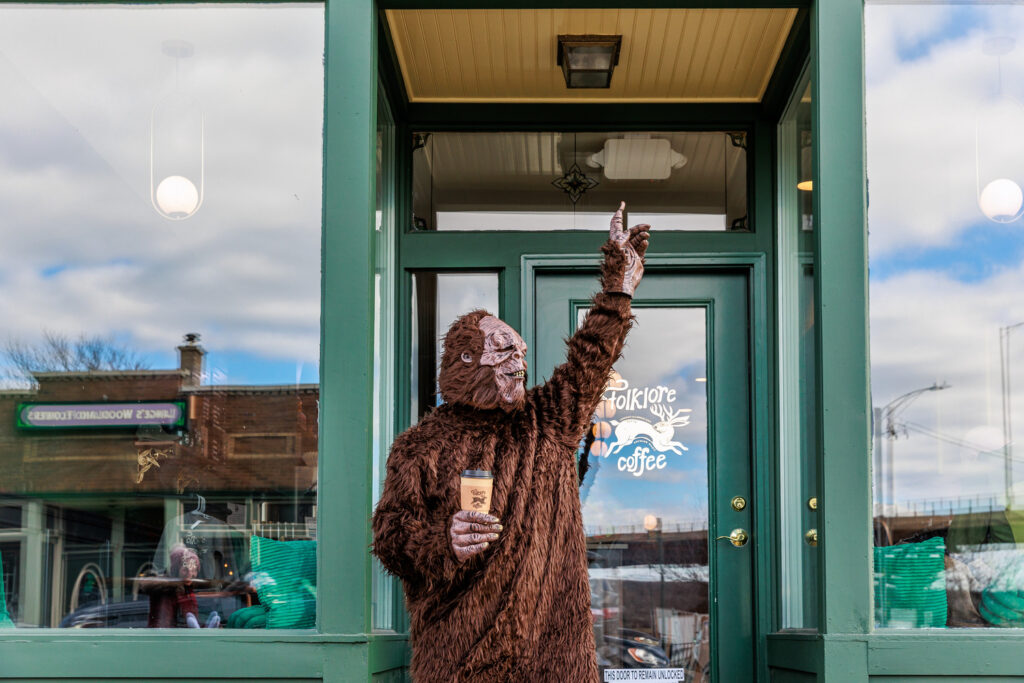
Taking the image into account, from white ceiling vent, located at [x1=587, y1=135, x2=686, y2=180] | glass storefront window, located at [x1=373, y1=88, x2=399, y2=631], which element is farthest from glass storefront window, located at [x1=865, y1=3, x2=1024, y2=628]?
glass storefront window, located at [x1=373, y1=88, x2=399, y2=631]

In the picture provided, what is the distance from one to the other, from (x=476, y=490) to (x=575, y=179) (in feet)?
7.41

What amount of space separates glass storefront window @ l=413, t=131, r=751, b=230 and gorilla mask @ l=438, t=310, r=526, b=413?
1.56 m

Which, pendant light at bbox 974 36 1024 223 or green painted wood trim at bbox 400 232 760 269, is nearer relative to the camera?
pendant light at bbox 974 36 1024 223

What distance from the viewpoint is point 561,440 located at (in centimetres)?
331

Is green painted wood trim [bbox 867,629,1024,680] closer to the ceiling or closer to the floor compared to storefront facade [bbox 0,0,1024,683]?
closer to the floor

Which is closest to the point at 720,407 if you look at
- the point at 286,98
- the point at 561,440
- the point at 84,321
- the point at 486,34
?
the point at 561,440

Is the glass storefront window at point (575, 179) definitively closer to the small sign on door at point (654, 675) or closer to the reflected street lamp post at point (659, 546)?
the reflected street lamp post at point (659, 546)

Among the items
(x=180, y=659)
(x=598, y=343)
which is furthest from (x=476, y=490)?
(x=180, y=659)

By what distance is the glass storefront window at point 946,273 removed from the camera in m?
3.85

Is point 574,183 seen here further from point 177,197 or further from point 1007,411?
point 1007,411

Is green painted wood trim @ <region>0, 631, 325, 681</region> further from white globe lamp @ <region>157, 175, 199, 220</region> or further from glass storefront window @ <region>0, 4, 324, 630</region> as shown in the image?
white globe lamp @ <region>157, 175, 199, 220</region>

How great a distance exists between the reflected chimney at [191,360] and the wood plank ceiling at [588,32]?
1393 millimetres

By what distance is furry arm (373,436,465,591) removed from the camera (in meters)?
2.98

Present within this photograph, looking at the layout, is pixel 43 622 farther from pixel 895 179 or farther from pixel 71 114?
pixel 895 179
